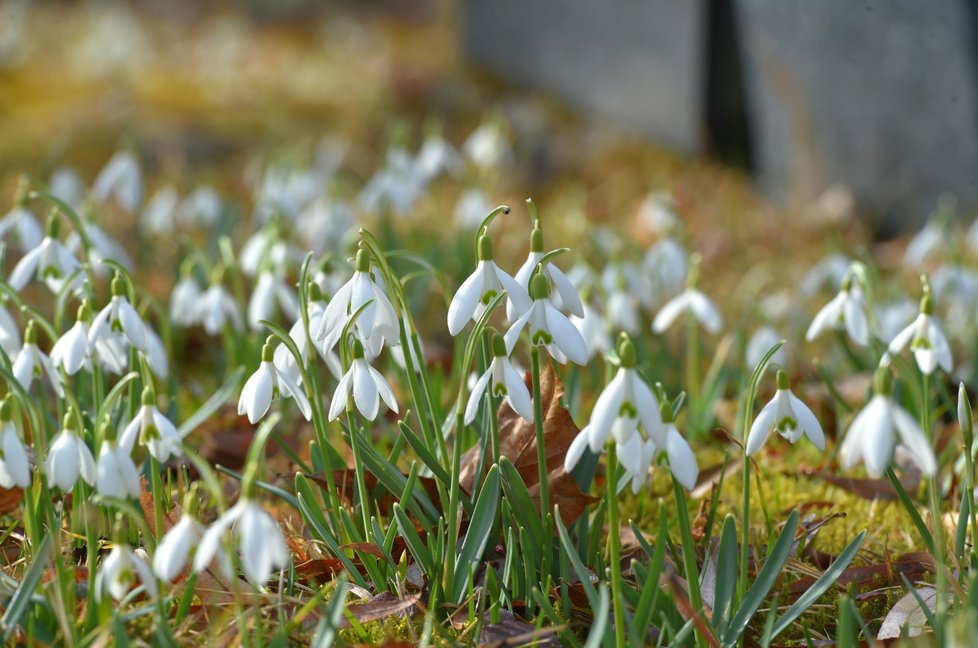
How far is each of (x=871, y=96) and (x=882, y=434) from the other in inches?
139

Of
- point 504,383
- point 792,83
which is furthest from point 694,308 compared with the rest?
point 792,83

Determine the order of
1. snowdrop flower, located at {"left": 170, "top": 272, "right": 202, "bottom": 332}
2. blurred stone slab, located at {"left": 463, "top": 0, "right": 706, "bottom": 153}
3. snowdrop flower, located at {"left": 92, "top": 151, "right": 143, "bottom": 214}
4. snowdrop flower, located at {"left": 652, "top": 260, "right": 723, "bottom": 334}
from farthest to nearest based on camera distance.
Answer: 1. blurred stone slab, located at {"left": 463, "top": 0, "right": 706, "bottom": 153}
2. snowdrop flower, located at {"left": 92, "top": 151, "right": 143, "bottom": 214}
3. snowdrop flower, located at {"left": 170, "top": 272, "right": 202, "bottom": 332}
4. snowdrop flower, located at {"left": 652, "top": 260, "right": 723, "bottom": 334}

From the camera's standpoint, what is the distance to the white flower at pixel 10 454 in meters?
1.27

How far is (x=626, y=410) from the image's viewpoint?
1185 mm

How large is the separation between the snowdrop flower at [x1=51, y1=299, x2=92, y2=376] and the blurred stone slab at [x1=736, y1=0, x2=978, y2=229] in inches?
133

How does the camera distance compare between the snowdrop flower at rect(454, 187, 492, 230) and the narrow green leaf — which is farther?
the snowdrop flower at rect(454, 187, 492, 230)

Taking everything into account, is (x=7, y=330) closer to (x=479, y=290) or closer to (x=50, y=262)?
(x=50, y=262)

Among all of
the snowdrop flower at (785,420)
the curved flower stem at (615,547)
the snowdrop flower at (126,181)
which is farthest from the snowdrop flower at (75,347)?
the snowdrop flower at (126,181)

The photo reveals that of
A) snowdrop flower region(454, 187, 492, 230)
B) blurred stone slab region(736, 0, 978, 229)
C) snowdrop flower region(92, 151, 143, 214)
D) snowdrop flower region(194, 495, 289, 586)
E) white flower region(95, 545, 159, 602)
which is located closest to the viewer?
snowdrop flower region(194, 495, 289, 586)

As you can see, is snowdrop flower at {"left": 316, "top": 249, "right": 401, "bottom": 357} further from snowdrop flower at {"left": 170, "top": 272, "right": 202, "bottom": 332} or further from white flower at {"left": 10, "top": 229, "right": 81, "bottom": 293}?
snowdrop flower at {"left": 170, "top": 272, "right": 202, "bottom": 332}

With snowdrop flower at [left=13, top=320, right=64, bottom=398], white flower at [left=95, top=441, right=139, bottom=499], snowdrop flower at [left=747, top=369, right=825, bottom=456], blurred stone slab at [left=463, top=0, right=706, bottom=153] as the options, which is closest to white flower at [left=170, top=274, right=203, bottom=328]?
snowdrop flower at [left=13, top=320, right=64, bottom=398]

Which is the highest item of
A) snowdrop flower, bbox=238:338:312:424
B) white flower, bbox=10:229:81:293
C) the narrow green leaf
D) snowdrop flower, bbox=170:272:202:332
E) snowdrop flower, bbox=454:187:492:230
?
white flower, bbox=10:229:81:293

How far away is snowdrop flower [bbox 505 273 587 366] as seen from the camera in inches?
51.0

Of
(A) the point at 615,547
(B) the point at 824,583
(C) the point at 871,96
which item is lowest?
(B) the point at 824,583
